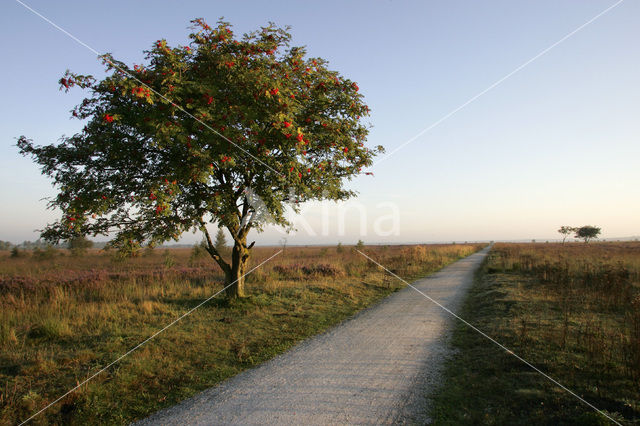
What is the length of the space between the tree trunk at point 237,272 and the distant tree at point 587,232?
106075 mm

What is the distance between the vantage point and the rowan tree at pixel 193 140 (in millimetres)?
7207

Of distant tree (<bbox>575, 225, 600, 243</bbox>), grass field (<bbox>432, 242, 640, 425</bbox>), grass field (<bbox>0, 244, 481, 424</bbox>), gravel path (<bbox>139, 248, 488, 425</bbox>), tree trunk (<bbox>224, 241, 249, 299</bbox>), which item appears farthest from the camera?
distant tree (<bbox>575, 225, 600, 243</bbox>)

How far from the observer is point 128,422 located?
4156mm

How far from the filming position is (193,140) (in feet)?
23.6

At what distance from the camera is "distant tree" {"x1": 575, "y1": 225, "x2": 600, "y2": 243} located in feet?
290

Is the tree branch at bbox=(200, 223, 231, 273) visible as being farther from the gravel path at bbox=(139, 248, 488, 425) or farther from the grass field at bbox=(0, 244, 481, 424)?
the gravel path at bbox=(139, 248, 488, 425)

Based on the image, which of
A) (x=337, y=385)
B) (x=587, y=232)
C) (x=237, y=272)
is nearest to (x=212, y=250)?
(x=237, y=272)

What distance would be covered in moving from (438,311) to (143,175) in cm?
860

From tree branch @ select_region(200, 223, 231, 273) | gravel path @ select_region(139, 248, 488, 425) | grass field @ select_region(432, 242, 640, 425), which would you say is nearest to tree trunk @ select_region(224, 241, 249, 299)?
tree branch @ select_region(200, 223, 231, 273)

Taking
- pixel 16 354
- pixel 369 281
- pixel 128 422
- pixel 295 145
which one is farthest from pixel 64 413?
pixel 369 281

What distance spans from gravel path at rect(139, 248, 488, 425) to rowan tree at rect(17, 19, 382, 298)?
352cm

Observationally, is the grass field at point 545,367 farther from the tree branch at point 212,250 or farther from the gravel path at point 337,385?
the tree branch at point 212,250

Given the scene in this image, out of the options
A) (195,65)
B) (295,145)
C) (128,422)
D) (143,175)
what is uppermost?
(195,65)

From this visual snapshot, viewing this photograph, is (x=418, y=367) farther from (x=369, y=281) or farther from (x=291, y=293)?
(x=369, y=281)
